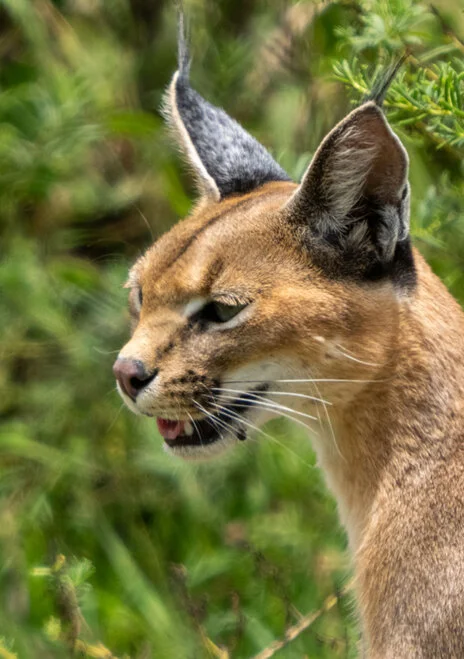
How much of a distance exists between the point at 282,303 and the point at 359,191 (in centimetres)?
26

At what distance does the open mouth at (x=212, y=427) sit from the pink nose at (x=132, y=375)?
0.15 metres

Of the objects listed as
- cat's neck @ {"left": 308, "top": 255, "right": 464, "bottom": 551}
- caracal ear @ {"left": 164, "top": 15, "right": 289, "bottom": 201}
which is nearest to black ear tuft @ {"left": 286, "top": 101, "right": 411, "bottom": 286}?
cat's neck @ {"left": 308, "top": 255, "right": 464, "bottom": 551}

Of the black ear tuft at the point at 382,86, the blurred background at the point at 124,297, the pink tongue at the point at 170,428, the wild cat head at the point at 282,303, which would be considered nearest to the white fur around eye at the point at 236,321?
the wild cat head at the point at 282,303

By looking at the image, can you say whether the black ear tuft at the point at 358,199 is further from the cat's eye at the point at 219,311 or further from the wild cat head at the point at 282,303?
the cat's eye at the point at 219,311

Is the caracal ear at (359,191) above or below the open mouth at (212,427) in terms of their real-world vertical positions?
above

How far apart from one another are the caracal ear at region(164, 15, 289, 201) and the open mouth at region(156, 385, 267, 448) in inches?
22.1

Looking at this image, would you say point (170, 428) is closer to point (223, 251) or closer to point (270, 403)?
point (270, 403)

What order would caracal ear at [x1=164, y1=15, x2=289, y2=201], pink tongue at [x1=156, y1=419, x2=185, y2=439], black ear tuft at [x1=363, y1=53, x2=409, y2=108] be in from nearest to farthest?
black ear tuft at [x1=363, y1=53, x2=409, y2=108] < pink tongue at [x1=156, y1=419, x2=185, y2=439] < caracal ear at [x1=164, y1=15, x2=289, y2=201]

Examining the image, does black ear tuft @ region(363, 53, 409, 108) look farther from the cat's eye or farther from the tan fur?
the cat's eye

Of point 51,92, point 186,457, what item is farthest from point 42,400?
point 186,457

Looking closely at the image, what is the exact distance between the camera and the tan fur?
7.72 ft

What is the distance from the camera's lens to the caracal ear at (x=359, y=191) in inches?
89.0

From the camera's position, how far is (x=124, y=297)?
12.2 ft

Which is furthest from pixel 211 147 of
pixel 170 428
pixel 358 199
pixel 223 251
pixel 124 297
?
pixel 124 297
